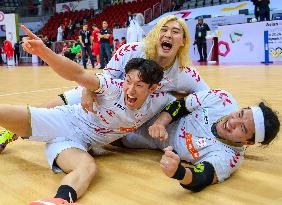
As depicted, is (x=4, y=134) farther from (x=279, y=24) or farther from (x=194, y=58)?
(x=194, y=58)

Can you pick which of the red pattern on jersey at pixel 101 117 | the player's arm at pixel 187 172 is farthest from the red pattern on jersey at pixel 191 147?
the red pattern on jersey at pixel 101 117

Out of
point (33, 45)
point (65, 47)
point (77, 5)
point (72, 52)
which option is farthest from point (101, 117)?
point (77, 5)

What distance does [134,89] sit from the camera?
7.10 feet

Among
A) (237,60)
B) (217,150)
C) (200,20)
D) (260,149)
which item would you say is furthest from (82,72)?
(200,20)

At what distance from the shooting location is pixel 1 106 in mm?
2312

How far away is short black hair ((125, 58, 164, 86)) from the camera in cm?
214

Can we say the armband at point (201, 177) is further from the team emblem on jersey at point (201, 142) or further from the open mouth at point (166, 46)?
the open mouth at point (166, 46)

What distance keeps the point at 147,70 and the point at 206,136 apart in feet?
1.68

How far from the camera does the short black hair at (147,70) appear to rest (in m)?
2.14

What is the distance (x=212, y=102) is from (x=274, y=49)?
8694 mm

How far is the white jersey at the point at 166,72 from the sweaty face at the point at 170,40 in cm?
11

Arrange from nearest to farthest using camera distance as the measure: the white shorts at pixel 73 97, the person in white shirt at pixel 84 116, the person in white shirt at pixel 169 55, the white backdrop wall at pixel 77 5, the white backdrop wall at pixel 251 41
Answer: the person in white shirt at pixel 84 116
the person in white shirt at pixel 169 55
the white shorts at pixel 73 97
the white backdrop wall at pixel 251 41
the white backdrop wall at pixel 77 5

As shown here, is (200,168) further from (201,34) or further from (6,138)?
(201,34)

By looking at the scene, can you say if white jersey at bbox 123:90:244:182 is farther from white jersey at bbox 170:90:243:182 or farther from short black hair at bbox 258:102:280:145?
short black hair at bbox 258:102:280:145
